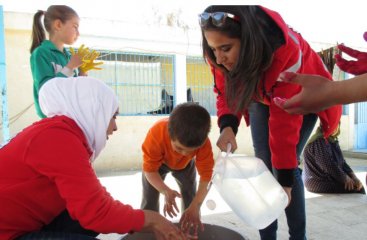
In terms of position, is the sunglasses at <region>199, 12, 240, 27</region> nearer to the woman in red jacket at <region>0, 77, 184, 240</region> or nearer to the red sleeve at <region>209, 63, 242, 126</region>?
the red sleeve at <region>209, 63, 242, 126</region>

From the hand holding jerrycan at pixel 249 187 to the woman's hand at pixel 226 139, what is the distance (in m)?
0.12

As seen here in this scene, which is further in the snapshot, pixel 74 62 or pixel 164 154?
pixel 74 62

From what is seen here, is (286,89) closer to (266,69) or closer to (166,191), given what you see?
(266,69)

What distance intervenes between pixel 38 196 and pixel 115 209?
0.22 metres

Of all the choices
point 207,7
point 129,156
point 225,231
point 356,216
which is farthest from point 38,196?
point 129,156

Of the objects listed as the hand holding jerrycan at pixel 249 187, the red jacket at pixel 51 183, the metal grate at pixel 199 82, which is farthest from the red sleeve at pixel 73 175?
the metal grate at pixel 199 82

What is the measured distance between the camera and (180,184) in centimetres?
185

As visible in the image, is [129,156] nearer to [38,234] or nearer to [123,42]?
[123,42]

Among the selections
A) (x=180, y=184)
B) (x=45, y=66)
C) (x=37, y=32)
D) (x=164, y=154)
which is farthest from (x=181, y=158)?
(x=37, y=32)

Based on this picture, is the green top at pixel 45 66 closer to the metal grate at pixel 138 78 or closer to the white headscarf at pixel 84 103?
the white headscarf at pixel 84 103

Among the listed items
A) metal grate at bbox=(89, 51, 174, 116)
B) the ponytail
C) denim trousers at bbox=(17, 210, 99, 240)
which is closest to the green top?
the ponytail

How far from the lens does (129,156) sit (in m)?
4.86

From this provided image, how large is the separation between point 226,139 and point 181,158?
0.36 metres

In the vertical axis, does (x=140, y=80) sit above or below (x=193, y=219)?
above
